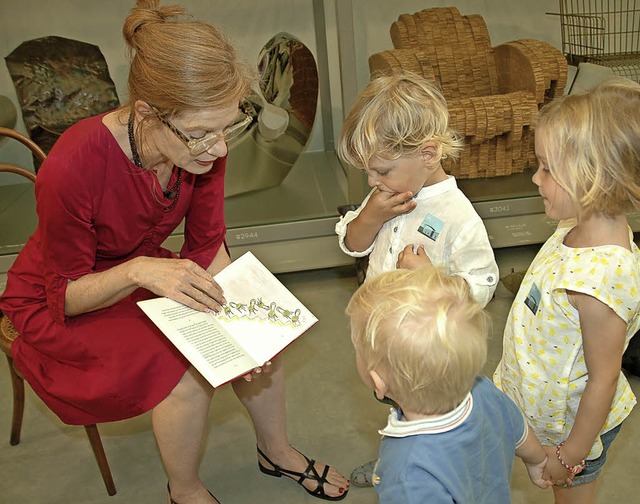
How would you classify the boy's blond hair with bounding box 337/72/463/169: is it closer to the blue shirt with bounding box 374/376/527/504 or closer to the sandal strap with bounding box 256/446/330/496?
the blue shirt with bounding box 374/376/527/504

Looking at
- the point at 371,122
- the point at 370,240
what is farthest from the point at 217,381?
the point at 371,122

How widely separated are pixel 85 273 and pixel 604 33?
7.45 feet

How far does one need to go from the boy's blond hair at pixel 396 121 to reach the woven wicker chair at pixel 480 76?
3.86 feet

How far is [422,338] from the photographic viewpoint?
1.04 meters

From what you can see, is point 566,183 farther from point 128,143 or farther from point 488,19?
point 488,19

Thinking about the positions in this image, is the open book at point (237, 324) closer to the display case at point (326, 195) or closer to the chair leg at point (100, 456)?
the chair leg at point (100, 456)

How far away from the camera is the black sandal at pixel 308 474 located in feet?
Answer: 6.33

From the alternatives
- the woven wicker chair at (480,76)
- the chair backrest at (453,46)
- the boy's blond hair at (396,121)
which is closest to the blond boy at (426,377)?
the boy's blond hair at (396,121)

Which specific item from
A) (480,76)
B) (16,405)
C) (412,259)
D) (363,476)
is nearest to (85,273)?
(16,405)

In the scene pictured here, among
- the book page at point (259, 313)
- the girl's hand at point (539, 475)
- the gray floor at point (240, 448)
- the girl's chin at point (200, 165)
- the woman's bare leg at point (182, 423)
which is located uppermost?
the girl's chin at point (200, 165)

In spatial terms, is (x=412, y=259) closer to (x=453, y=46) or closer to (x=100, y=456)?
(x=100, y=456)

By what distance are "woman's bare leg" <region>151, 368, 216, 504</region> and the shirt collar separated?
725mm

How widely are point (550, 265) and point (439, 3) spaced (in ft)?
6.48

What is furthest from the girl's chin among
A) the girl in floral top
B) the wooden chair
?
the girl in floral top
